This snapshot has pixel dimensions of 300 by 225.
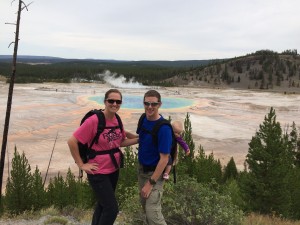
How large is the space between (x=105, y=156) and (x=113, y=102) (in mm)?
775

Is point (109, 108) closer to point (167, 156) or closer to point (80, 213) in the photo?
point (167, 156)

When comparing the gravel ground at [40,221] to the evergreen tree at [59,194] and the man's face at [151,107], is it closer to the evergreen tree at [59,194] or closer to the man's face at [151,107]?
the man's face at [151,107]

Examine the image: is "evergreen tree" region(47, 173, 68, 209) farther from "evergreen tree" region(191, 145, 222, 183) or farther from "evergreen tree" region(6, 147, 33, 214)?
"evergreen tree" region(191, 145, 222, 183)

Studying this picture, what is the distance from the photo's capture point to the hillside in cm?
12638

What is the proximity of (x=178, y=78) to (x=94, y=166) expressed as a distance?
138 metres

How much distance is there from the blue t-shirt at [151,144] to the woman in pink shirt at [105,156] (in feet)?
1.16

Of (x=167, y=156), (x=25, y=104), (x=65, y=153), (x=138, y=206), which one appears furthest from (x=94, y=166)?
(x=25, y=104)

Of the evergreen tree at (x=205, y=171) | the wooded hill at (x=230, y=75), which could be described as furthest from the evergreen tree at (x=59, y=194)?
the wooded hill at (x=230, y=75)

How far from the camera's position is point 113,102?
4.92 meters

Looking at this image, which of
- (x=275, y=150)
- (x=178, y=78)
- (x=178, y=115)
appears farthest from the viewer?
(x=178, y=78)

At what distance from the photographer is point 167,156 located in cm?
467

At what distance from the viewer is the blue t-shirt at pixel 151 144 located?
4.62 m

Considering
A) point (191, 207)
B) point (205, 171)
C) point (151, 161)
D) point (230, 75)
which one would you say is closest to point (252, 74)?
point (230, 75)

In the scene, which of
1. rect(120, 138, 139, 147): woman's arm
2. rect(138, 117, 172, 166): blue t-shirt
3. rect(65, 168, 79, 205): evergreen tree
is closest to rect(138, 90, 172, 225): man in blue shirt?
rect(138, 117, 172, 166): blue t-shirt
